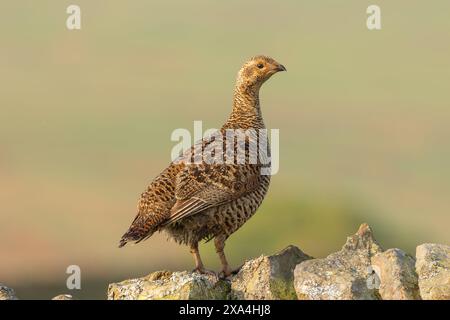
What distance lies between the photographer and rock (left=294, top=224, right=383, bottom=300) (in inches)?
477

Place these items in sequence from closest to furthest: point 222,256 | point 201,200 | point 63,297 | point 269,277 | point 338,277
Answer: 1. point 338,277
2. point 269,277
3. point 63,297
4. point 201,200
5. point 222,256

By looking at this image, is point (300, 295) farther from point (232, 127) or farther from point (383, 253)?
point (232, 127)

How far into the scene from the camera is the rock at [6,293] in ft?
44.2

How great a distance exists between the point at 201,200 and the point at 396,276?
3274 mm

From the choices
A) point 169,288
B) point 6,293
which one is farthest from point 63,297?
point 169,288

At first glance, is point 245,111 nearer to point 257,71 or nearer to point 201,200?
point 257,71

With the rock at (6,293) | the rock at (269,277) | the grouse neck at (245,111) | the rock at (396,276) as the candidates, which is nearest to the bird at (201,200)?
the rock at (269,277)

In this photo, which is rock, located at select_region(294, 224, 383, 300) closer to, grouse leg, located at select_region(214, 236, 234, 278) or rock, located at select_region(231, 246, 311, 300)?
rock, located at select_region(231, 246, 311, 300)

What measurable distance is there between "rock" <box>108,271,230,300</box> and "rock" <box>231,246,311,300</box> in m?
0.33

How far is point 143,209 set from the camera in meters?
13.8

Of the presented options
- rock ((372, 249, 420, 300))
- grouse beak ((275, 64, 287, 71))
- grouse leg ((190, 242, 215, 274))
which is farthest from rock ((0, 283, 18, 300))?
grouse beak ((275, 64, 287, 71))

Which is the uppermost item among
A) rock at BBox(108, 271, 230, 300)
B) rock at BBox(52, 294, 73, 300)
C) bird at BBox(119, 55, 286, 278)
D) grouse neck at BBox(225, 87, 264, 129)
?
grouse neck at BBox(225, 87, 264, 129)

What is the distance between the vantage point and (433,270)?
12.5 meters

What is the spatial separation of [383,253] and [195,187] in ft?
10.2
